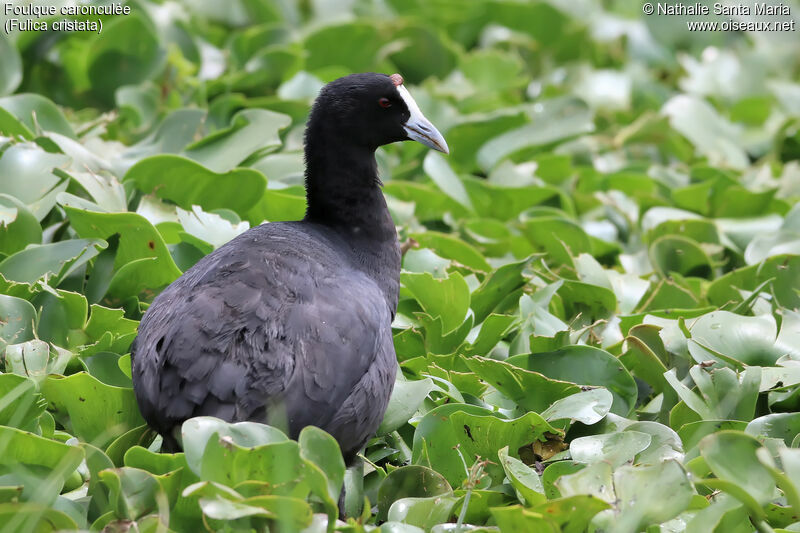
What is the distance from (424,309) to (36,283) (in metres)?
1.39

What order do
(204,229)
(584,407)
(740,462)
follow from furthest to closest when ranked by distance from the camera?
1. (204,229)
2. (584,407)
3. (740,462)

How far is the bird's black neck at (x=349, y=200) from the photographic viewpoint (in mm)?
3566

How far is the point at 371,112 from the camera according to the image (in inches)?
142

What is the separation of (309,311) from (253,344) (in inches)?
9.9

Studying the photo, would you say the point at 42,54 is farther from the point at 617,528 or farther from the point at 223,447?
the point at 617,528

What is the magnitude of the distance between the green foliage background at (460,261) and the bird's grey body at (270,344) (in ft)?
0.49

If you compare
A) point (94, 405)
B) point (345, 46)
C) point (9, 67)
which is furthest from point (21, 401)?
point (345, 46)

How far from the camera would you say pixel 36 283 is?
11.1 feet

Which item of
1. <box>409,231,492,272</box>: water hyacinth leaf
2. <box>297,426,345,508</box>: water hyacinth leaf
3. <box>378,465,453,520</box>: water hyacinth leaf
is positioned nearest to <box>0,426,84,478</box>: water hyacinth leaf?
<box>297,426,345,508</box>: water hyacinth leaf

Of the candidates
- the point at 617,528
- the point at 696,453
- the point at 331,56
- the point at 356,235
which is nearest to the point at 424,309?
the point at 356,235

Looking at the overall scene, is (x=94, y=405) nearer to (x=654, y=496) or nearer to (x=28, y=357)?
(x=28, y=357)

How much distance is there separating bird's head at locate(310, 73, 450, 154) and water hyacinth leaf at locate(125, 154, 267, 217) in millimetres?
487

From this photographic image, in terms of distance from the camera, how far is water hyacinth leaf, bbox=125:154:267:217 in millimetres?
3912

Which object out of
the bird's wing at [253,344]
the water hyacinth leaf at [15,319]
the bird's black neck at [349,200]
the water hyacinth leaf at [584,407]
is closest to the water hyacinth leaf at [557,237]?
the bird's black neck at [349,200]
